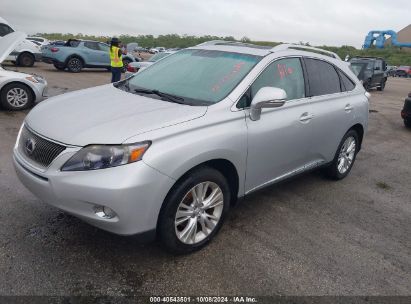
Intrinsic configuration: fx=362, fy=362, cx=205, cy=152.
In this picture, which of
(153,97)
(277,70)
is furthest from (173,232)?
(277,70)

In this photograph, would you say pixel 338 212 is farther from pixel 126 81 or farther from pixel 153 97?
pixel 126 81

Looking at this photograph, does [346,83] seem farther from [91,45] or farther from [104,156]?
[91,45]

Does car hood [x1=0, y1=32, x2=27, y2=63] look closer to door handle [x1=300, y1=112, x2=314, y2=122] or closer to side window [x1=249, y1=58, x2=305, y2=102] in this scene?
side window [x1=249, y1=58, x2=305, y2=102]

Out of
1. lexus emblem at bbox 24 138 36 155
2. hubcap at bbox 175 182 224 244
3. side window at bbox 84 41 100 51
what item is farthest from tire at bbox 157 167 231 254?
side window at bbox 84 41 100 51

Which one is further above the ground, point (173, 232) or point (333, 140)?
point (333, 140)

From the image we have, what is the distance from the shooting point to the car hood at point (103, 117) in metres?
2.57

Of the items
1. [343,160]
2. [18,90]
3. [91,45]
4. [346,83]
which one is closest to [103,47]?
[91,45]

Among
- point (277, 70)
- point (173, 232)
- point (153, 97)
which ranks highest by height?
point (277, 70)

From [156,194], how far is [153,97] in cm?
113

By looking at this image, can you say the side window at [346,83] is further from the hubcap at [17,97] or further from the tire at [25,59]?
the tire at [25,59]

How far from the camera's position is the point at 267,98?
3057 mm

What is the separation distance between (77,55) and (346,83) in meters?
15.4

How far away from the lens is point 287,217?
12.5 feet

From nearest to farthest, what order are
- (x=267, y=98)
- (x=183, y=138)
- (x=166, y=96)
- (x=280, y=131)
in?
(x=183, y=138)
(x=267, y=98)
(x=166, y=96)
(x=280, y=131)
